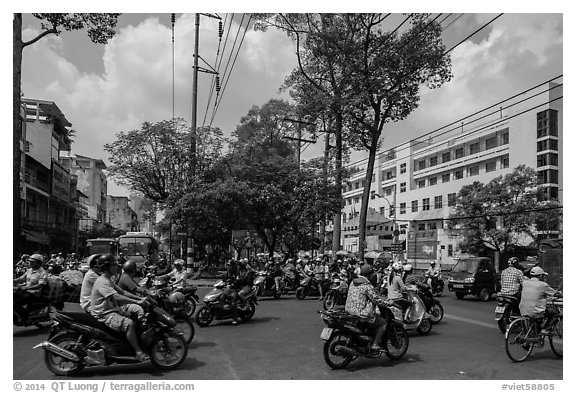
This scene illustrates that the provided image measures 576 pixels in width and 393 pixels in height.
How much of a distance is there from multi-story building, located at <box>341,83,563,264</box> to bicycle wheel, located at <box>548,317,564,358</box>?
1086 inches

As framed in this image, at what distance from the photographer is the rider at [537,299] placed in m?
7.92

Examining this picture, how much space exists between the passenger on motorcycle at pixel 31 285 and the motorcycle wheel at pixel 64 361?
11.4ft

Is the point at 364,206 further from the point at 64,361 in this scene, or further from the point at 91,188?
the point at 91,188

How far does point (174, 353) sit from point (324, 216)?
1827 centimetres

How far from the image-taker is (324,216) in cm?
2492

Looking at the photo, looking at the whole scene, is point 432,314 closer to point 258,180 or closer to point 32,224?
point 258,180

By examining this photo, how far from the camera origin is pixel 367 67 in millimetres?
20828

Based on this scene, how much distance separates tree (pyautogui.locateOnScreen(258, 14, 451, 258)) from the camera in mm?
19828

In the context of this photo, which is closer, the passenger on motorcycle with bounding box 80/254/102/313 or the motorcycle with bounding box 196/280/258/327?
the passenger on motorcycle with bounding box 80/254/102/313

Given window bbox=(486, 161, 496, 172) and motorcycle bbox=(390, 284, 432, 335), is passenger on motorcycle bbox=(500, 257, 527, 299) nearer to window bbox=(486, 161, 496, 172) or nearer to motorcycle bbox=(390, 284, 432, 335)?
motorcycle bbox=(390, 284, 432, 335)

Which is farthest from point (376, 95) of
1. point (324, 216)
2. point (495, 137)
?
point (495, 137)

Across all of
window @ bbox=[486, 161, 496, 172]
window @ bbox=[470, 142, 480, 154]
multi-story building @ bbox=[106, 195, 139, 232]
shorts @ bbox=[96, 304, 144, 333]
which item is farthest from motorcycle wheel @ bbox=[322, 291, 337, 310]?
multi-story building @ bbox=[106, 195, 139, 232]

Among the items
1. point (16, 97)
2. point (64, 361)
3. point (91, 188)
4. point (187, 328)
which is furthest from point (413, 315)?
point (91, 188)
